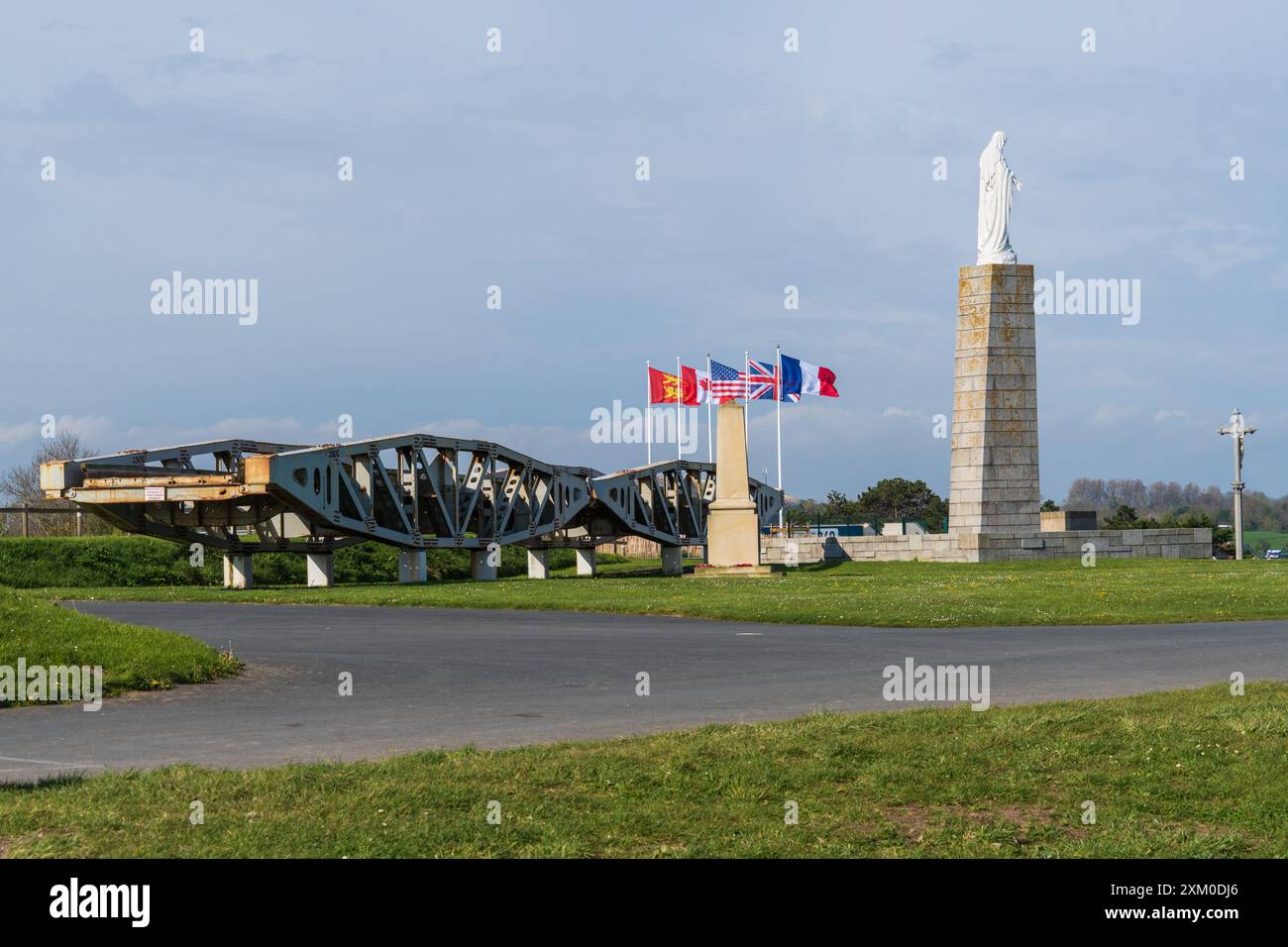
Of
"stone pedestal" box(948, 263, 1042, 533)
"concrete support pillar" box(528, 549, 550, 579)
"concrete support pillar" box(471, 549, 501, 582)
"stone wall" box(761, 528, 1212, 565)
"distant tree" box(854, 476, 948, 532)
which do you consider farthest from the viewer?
"distant tree" box(854, 476, 948, 532)

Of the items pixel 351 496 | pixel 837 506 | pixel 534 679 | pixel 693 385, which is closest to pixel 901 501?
pixel 837 506

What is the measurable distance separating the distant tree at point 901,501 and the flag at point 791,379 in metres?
49.7

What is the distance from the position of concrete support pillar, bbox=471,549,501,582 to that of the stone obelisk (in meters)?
8.48

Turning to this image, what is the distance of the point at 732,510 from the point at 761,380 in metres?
10.6

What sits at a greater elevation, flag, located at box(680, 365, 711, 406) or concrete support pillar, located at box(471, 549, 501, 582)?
flag, located at box(680, 365, 711, 406)

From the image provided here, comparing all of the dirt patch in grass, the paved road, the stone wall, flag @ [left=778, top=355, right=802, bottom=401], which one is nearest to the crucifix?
the stone wall

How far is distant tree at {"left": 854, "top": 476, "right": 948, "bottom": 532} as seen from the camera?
110438 mm

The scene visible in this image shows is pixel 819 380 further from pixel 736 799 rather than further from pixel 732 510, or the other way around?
pixel 736 799

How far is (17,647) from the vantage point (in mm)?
16891

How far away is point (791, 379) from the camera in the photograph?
2366 inches

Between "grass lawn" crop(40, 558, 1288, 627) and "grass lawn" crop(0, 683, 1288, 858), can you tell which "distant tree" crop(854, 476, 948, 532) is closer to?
"grass lawn" crop(40, 558, 1288, 627)

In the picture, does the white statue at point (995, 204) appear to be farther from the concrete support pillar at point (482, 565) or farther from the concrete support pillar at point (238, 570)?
the concrete support pillar at point (238, 570)
